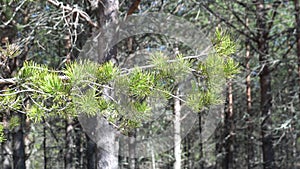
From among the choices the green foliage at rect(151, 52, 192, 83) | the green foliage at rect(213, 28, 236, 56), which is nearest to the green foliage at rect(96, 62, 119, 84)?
the green foliage at rect(151, 52, 192, 83)

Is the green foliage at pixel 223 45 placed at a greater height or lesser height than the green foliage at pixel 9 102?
greater

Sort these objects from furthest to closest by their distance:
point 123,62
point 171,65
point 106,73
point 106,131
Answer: point 123,62
point 106,131
point 171,65
point 106,73

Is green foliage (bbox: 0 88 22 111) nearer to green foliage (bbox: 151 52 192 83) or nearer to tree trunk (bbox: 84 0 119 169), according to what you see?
green foliage (bbox: 151 52 192 83)

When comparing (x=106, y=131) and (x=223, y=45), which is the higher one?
(x=223, y=45)

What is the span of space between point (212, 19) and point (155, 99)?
18.4 feet

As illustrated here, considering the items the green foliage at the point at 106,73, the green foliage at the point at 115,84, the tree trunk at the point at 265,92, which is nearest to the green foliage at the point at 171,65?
the green foliage at the point at 115,84

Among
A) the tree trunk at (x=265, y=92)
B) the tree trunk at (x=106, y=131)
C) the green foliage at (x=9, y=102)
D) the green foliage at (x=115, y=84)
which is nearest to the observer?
the green foliage at (x=115, y=84)

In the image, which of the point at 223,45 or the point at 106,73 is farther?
the point at 223,45

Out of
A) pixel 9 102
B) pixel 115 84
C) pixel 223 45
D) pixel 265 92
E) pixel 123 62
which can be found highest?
pixel 123 62

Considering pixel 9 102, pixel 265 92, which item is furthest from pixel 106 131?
pixel 265 92

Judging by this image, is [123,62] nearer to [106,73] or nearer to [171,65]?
[171,65]

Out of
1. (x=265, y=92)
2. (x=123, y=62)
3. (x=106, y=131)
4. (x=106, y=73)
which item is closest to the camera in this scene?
(x=106, y=73)

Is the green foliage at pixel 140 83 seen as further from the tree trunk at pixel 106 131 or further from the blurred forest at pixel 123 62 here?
the tree trunk at pixel 106 131

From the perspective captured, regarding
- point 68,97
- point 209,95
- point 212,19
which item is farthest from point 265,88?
point 68,97
